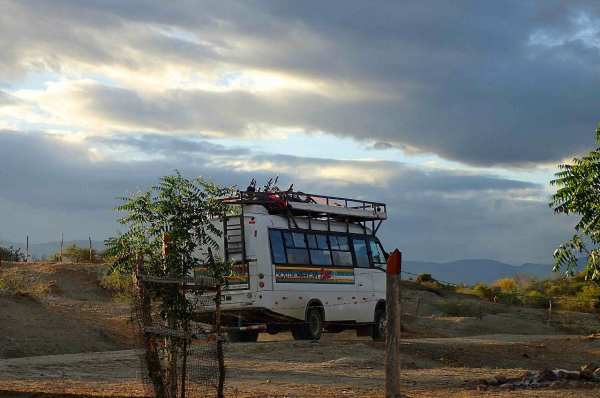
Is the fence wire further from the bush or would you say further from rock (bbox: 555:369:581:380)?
the bush

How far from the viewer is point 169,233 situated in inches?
492

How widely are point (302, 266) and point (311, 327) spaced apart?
1734 millimetres

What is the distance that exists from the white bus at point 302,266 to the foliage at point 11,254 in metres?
34.0

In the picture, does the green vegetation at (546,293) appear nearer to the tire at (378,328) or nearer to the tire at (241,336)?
the tire at (378,328)

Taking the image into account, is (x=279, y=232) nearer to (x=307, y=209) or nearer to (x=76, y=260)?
(x=307, y=209)

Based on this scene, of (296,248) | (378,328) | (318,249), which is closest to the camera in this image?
(296,248)

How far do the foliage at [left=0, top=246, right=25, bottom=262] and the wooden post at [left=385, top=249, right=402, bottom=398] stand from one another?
156ft

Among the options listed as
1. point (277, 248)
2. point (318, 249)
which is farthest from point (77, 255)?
point (277, 248)

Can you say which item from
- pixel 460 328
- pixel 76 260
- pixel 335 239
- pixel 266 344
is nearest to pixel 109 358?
pixel 266 344

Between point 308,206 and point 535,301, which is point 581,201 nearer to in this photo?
point 308,206

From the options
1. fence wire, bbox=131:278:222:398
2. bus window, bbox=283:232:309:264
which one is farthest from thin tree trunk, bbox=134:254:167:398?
bus window, bbox=283:232:309:264

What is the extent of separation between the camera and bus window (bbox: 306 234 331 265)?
2636 centimetres

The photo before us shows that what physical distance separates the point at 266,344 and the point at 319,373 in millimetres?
5529

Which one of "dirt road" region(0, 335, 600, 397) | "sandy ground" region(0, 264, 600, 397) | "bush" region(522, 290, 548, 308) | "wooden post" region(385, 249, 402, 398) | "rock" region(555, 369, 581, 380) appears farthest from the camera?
"bush" region(522, 290, 548, 308)
